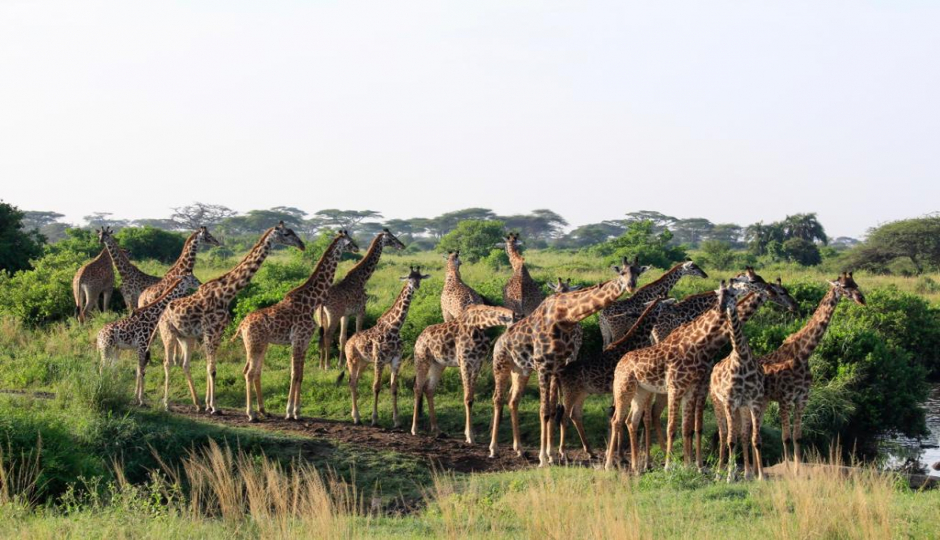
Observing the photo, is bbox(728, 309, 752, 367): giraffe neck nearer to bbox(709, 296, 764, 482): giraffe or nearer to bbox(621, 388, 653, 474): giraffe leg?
bbox(709, 296, 764, 482): giraffe

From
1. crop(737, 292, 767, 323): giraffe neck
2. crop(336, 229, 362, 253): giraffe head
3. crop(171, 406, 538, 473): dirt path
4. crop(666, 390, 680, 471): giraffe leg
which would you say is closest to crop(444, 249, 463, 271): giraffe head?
crop(336, 229, 362, 253): giraffe head

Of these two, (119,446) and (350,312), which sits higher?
(350,312)

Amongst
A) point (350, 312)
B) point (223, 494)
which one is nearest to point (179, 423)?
point (223, 494)

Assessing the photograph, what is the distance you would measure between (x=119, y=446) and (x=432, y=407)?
390cm

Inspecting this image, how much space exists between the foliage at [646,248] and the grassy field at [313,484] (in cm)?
1743

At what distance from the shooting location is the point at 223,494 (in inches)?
375

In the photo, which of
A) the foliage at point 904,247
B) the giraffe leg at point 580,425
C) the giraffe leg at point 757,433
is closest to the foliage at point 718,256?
the foliage at point 904,247

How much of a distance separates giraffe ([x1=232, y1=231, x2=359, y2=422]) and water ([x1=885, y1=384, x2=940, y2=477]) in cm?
761

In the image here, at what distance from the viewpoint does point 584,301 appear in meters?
11.2

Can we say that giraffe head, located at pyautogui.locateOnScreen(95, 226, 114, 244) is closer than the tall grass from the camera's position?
No

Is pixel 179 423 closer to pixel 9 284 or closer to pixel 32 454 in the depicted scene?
pixel 32 454

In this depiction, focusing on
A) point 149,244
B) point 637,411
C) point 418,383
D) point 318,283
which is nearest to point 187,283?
point 318,283

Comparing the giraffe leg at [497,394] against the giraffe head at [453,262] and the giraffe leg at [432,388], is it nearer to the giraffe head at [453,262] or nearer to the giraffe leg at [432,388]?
the giraffe leg at [432,388]

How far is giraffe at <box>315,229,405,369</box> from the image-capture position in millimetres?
15953
